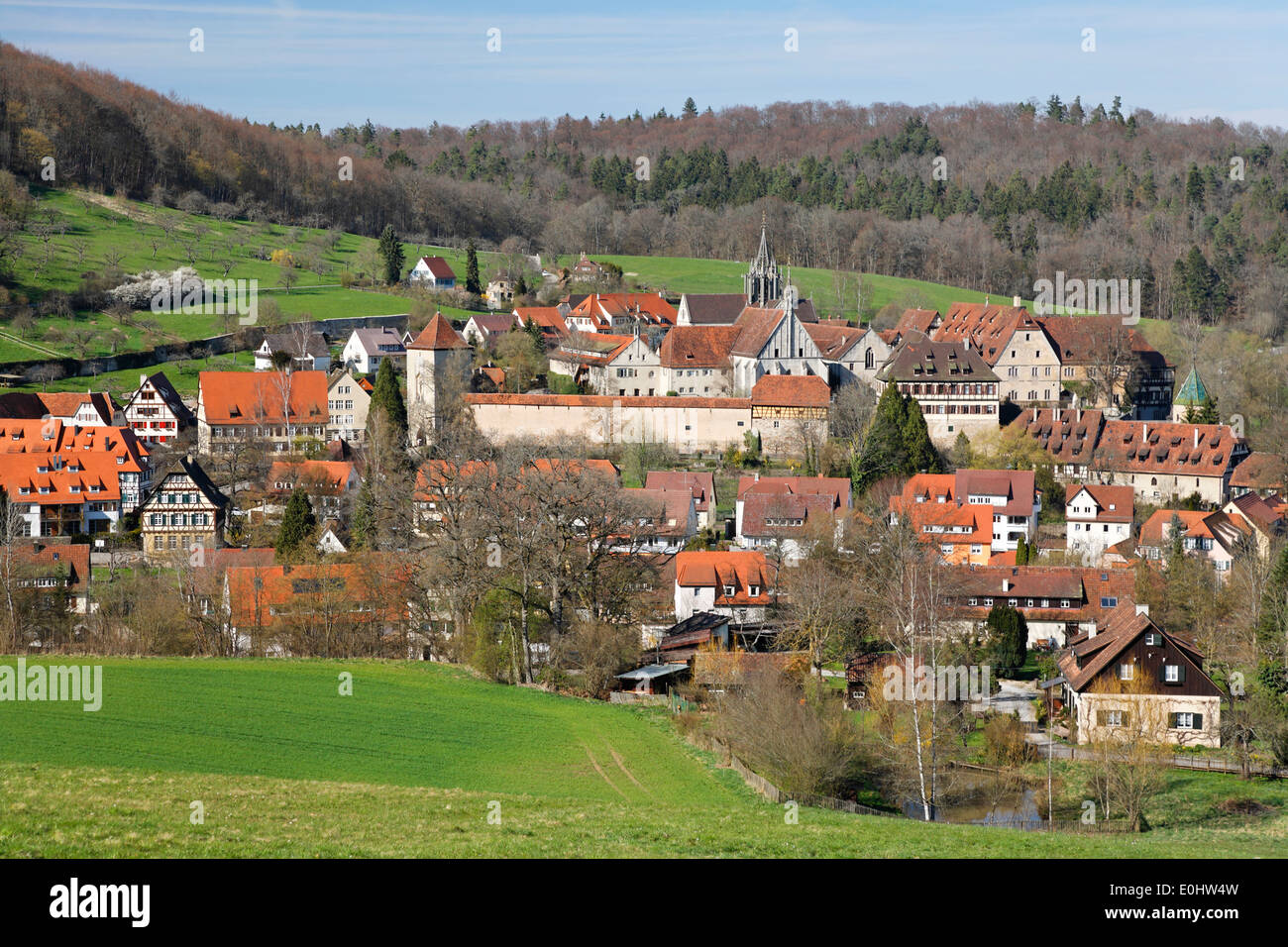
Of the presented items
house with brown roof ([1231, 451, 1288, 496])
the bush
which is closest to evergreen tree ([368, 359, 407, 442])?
the bush

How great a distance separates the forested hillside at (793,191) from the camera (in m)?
93.9

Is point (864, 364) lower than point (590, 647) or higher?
higher

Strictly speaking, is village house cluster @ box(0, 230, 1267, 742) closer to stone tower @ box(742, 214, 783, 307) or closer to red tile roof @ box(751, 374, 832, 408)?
red tile roof @ box(751, 374, 832, 408)

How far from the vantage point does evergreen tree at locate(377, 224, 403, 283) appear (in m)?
84.8

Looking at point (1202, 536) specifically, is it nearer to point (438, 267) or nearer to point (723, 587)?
point (723, 587)

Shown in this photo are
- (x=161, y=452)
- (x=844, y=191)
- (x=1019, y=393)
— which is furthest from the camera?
(x=844, y=191)

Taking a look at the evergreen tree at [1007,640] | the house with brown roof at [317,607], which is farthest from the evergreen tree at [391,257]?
the evergreen tree at [1007,640]

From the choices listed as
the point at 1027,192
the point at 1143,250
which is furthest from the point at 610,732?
the point at 1027,192

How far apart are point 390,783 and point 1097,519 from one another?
1235 inches

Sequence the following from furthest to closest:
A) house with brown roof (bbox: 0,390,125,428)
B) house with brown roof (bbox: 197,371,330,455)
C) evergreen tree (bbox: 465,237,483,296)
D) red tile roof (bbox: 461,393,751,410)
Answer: evergreen tree (bbox: 465,237,483,296) → red tile roof (bbox: 461,393,751,410) → house with brown roof (bbox: 197,371,330,455) → house with brown roof (bbox: 0,390,125,428)

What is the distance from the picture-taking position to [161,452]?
52.4 meters

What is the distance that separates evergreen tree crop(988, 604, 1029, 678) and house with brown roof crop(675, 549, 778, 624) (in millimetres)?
5625

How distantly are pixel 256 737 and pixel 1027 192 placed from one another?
313 feet

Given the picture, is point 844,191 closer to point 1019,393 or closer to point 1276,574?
point 1019,393
